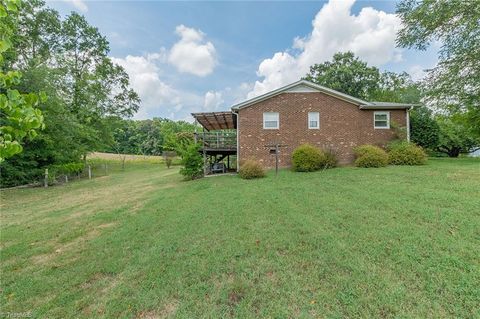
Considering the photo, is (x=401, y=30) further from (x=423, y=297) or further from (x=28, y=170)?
(x=28, y=170)

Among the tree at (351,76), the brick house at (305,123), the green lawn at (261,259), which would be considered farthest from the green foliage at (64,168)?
the tree at (351,76)

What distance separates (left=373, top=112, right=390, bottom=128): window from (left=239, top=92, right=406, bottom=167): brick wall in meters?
0.27

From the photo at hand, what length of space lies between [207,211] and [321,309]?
4.37 m

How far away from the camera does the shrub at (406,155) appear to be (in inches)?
493

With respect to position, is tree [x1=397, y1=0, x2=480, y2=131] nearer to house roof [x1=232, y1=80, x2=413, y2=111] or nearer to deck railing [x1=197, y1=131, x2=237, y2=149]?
house roof [x1=232, y1=80, x2=413, y2=111]

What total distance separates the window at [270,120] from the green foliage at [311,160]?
2626mm

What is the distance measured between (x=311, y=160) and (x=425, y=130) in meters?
9.94

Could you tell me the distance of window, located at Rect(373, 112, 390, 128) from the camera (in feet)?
49.0

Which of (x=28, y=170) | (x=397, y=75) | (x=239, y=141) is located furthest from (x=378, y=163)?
(x=397, y=75)

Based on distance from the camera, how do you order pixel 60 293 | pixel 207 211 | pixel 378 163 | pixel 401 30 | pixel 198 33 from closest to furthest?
1. pixel 60 293
2. pixel 207 211
3. pixel 378 163
4. pixel 401 30
5. pixel 198 33

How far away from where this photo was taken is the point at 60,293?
324cm

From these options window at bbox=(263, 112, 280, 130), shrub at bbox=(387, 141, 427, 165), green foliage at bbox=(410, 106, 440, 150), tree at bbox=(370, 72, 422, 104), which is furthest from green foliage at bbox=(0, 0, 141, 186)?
tree at bbox=(370, 72, 422, 104)

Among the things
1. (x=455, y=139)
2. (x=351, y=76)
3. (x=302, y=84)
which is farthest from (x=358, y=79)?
(x=302, y=84)

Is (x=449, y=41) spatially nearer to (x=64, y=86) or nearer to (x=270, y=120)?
(x=270, y=120)
